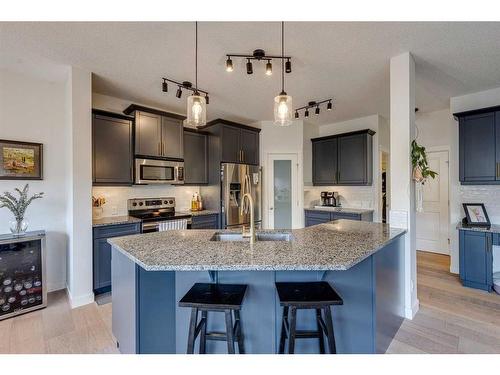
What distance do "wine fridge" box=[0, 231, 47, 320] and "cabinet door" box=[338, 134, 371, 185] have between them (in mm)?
4657

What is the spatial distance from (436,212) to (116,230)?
5428mm

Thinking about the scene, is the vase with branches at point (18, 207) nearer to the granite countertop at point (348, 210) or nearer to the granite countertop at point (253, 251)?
the granite countertop at point (253, 251)

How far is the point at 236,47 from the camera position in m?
2.32

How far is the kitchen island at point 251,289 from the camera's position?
1526 mm

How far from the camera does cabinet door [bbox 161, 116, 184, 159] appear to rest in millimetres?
3775

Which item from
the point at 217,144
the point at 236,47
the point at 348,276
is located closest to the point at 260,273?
the point at 348,276

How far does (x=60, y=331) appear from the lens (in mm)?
2223

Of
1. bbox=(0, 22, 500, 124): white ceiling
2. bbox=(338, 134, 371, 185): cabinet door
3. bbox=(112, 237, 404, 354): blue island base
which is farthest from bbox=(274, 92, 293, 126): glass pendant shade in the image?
bbox=(338, 134, 371, 185): cabinet door

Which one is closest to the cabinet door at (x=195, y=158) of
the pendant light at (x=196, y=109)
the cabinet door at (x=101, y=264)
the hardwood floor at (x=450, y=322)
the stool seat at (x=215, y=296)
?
the cabinet door at (x=101, y=264)

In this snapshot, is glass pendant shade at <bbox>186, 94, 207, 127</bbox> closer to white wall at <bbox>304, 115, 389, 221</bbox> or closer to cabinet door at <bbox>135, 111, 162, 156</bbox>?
cabinet door at <bbox>135, 111, 162, 156</bbox>

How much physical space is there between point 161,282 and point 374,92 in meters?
3.60

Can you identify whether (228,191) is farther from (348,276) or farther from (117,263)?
(348,276)

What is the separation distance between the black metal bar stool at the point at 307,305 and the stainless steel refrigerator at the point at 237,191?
2.72 meters

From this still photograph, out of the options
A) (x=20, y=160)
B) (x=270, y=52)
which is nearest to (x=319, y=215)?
(x=270, y=52)
